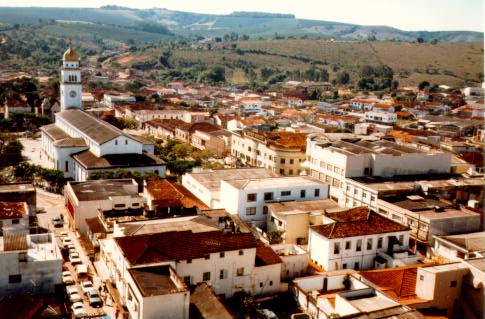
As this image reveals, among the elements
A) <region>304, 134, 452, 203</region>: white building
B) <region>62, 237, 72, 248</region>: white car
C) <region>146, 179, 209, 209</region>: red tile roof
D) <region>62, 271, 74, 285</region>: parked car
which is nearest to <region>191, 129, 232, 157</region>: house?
<region>304, 134, 452, 203</region>: white building

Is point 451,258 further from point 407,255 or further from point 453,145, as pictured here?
point 453,145

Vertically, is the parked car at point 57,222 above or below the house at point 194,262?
below

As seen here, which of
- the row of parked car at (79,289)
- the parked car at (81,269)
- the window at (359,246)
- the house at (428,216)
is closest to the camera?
the row of parked car at (79,289)

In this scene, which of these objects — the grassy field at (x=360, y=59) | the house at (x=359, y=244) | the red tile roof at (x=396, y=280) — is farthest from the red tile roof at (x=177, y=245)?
the grassy field at (x=360, y=59)

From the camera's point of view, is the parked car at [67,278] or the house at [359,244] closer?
the parked car at [67,278]

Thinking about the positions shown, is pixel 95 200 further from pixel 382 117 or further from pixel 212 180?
pixel 382 117

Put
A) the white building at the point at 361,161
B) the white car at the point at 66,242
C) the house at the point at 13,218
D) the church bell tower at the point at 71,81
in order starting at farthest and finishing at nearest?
the church bell tower at the point at 71,81
the white building at the point at 361,161
the white car at the point at 66,242
the house at the point at 13,218

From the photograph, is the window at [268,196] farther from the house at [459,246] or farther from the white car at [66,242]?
the white car at [66,242]

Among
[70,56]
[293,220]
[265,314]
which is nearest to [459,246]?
[293,220]
